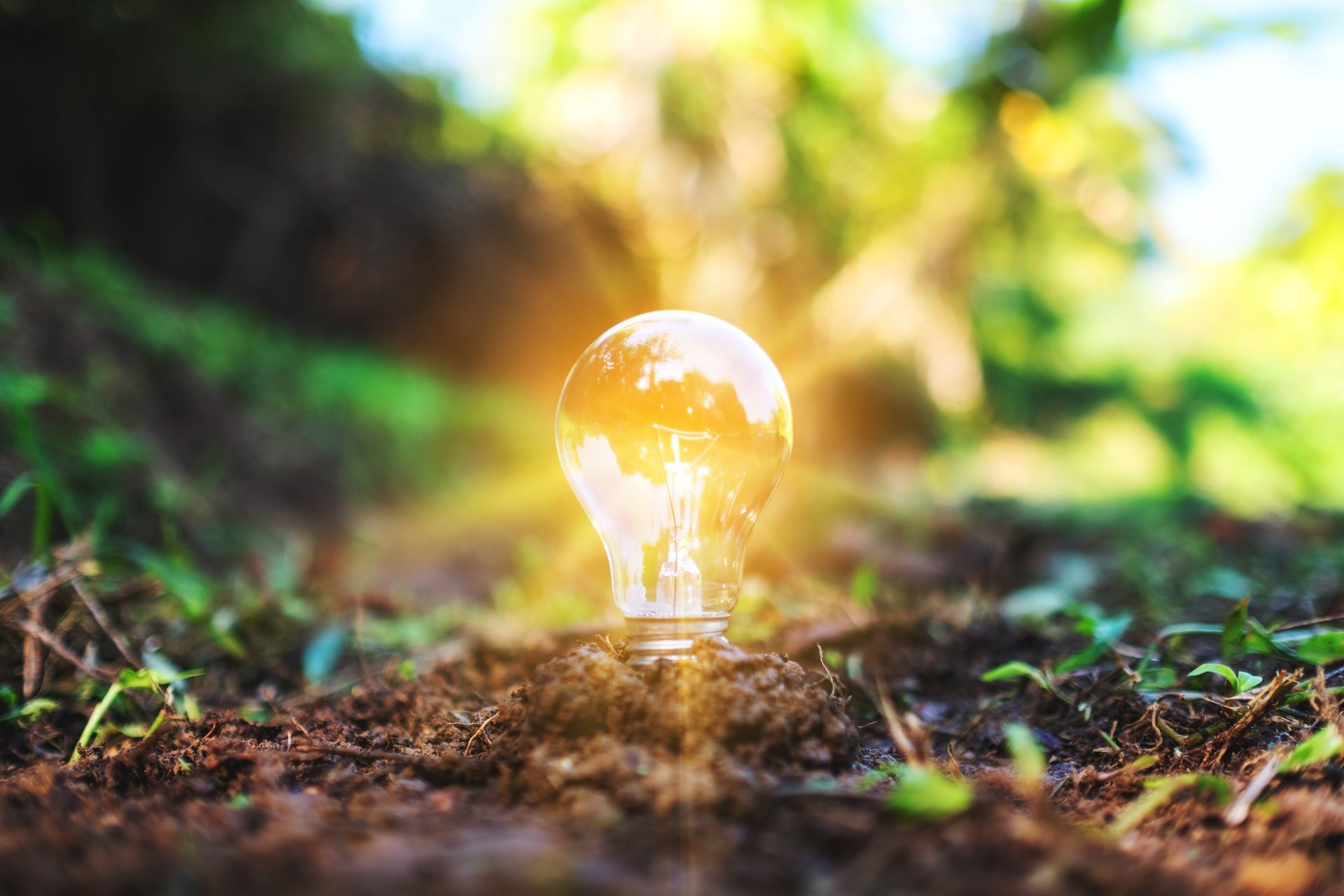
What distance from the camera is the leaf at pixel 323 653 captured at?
1836 millimetres

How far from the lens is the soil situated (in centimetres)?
67

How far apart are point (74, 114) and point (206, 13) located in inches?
42.7

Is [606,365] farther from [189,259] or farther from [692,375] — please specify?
[189,259]

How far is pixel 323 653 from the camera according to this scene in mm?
1921

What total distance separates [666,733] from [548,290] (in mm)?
8119

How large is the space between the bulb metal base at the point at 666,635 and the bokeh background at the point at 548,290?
0.82 metres

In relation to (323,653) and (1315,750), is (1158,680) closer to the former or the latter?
(1315,750)

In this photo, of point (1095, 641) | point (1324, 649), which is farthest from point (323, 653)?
point (1324, 649)

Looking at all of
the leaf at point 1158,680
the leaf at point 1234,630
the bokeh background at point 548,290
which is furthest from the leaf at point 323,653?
the leaf at point 1234,630

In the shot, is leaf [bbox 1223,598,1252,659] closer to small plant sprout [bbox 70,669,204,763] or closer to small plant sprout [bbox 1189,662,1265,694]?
small plant sprout [bbox 1189,662,1265,694]

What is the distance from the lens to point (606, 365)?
1394 millimetres

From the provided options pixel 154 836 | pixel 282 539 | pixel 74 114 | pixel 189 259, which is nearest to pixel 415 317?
pixel 189 259

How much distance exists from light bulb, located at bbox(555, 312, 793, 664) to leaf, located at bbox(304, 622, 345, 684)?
87cm

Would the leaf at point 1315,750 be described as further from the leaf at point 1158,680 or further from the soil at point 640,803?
the leaf at point 1158,680
